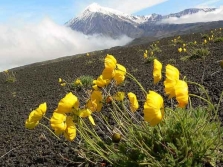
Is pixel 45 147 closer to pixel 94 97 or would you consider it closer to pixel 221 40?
pixel 94 97

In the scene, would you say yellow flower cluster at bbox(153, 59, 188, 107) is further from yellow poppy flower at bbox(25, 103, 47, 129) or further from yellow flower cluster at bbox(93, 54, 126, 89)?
yellow poppy flower at bbox(25, 103, 47, 129)

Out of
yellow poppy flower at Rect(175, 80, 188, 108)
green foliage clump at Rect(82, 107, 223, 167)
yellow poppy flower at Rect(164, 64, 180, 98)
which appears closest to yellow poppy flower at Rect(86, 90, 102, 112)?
green foliage clump at Rect(82, 107, 223, 167)

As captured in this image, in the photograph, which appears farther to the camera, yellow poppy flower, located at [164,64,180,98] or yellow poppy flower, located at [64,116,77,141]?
yellow poppy flower, located at [64,116,77,141]

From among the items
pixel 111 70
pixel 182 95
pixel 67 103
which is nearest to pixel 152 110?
pixel 182 95

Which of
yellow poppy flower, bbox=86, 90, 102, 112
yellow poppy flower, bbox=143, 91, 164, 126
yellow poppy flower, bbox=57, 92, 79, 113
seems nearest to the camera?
yellow poppy flower, bbox=143, 91, 164, 126

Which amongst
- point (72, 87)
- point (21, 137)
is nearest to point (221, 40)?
point (72, 87)

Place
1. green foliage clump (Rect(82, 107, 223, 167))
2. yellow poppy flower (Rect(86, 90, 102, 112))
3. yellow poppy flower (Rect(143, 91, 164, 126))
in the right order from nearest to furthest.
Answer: yellow poppy flower (Rect(143, 91, 164, 126))
green foliage clump (Rect(82, 107, 223, 167))
yellow poppy flower (Rect(86, 90, 102, 112))

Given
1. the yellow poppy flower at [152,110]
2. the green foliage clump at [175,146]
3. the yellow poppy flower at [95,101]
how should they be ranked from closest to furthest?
the yellow poppy flower at [152,110] → the green foliage clump at [175,146] → the yellow poppy flower at [95,101]

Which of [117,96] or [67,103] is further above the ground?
[67,103]

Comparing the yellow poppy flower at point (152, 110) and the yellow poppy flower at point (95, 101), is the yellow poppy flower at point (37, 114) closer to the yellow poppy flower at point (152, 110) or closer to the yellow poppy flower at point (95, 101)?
the yellow poppy flower at point (95, 101)

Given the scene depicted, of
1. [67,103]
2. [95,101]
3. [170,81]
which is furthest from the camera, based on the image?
[95,101]

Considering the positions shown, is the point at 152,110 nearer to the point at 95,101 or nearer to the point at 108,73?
the point at 108,73

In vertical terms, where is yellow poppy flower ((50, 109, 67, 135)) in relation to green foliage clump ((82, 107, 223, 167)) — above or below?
above

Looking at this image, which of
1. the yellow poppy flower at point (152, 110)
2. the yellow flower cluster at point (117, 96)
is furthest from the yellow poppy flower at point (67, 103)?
the yellow poppy flower at point (152, 110)
